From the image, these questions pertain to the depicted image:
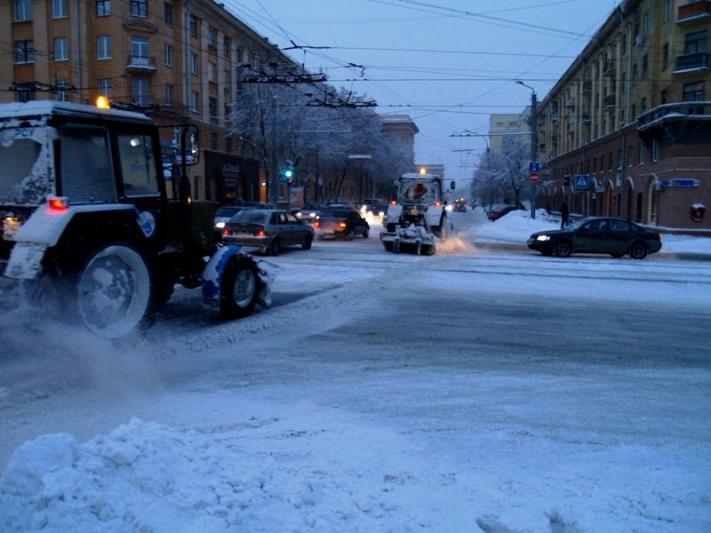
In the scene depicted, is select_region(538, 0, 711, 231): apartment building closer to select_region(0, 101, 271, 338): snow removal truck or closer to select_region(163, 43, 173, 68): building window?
select_region(163, 43, 173, 68): building window

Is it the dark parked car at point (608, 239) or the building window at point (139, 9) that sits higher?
the building window at point (139, 9)

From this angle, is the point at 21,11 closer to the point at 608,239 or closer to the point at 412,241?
the point at 412,241

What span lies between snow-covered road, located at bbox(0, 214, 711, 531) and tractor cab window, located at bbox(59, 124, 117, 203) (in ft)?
4.95

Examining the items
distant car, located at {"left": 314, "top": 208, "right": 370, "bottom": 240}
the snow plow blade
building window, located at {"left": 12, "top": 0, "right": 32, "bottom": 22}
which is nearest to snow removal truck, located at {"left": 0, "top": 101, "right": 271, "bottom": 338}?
the snow plow blade

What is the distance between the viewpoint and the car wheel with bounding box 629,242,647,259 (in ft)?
74.3

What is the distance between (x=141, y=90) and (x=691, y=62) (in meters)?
33.4

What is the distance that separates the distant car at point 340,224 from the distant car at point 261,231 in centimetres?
722

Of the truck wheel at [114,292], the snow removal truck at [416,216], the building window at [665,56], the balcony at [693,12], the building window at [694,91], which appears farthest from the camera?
the building window at [665,56]

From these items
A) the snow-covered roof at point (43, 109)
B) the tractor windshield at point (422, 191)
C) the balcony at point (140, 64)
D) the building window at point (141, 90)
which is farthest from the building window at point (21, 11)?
the snow-covered roof at point (43, 109)

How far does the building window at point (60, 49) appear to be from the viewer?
40.9 metres

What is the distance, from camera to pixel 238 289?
10.2 meters

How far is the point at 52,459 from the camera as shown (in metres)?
3.51

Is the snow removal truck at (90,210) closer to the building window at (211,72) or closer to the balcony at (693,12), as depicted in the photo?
the balcony at (693,12)

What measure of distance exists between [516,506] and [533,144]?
38.3 metres
